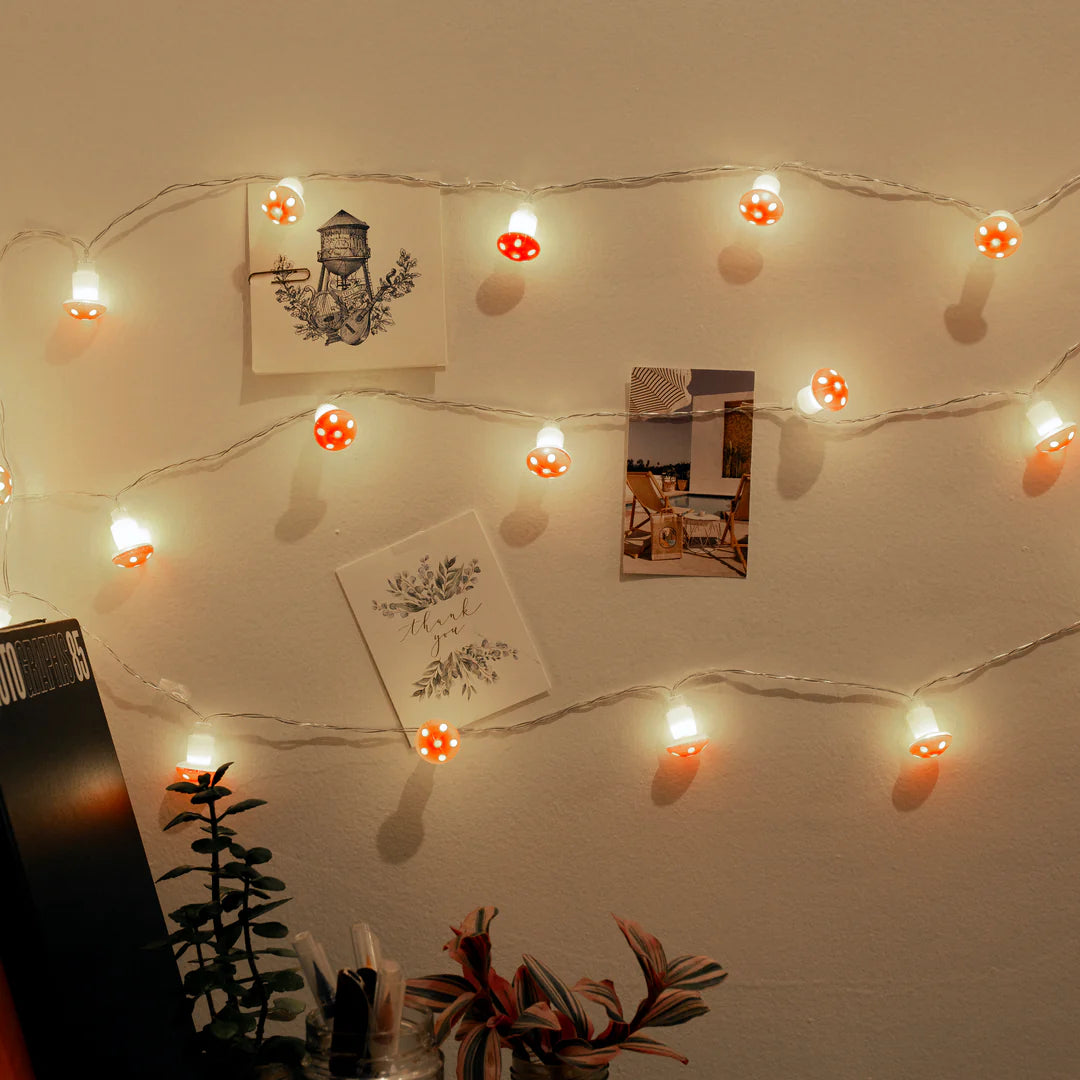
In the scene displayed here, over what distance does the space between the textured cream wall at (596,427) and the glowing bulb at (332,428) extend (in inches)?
2.1

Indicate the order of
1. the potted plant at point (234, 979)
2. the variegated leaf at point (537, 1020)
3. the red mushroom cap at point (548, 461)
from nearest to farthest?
the variegated leaf at point (537, 1020) → the potted plant at point (234, 979) → the red mushroom cap at point (548, 461)

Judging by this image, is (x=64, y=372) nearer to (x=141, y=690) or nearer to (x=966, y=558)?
(x=141, y=690)

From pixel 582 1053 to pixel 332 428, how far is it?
2.03 feet

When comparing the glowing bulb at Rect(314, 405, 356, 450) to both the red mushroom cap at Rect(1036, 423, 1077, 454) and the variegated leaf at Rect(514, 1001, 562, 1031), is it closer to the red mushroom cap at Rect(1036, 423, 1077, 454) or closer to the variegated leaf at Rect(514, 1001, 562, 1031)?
the variegated leaf at Rect(514, 1001, 562, 1031)

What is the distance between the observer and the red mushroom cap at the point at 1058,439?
961 millimetres

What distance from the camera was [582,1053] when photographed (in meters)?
0.69

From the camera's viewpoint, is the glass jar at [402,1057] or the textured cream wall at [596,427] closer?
the glass jar at [402,1057]

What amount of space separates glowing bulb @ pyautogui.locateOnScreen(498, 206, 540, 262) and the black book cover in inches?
22.4

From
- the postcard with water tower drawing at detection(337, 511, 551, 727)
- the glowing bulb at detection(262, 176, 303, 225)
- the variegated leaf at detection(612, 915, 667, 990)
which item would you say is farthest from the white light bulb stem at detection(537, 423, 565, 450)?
the variegated leaf at detection(612, 915, 667, 990)

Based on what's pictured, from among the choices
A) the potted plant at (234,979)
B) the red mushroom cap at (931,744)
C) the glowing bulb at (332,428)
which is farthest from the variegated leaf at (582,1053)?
the glowing bulb at (332,428)

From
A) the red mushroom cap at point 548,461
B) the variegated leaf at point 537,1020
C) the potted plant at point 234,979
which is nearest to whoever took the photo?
the variegated leaf at point 537,1020

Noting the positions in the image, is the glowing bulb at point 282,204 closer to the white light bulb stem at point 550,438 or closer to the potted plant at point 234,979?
the white light bulb stem at point 550,438

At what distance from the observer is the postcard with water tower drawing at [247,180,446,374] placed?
101 centimetres

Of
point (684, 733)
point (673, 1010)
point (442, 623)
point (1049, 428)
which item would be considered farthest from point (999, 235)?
point (673, 1010)
